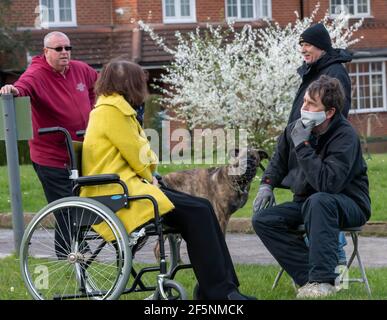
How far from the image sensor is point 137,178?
675 centimetres

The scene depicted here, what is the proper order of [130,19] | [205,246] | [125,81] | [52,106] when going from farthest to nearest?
[130,19]
[52,106]
[125,81]
[205,246]

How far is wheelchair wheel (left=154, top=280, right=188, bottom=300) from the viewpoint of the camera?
6336 mm

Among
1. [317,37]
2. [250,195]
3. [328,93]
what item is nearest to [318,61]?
[317,37]

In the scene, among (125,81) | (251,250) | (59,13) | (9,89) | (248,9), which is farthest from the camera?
(248,9)

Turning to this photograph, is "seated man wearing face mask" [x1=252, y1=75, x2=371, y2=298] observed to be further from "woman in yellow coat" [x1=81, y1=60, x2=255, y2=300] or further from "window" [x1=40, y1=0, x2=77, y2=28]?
"window" [x1=40, y1=0, x2=77, y2=28]

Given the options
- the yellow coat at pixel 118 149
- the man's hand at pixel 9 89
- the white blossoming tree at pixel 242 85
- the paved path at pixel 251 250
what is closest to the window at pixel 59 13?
the white blossoming tree at pixel 242 85

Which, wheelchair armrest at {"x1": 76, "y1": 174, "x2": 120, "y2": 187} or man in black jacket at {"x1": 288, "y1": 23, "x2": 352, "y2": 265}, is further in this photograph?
man in black jacket at {"x1": 288, "y1": 23, "x2": 352, "y2": 265}

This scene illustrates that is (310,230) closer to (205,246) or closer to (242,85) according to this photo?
(205,246)

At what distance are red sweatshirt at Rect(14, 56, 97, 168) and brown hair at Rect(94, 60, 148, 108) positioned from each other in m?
1.47

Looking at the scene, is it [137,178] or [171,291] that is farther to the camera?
[137,178]

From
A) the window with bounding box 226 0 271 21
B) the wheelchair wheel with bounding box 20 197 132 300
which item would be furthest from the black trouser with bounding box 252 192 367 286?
the window with bounding box 226 0 271 21

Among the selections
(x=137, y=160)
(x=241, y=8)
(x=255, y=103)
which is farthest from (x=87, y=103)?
(x=241, y=8)

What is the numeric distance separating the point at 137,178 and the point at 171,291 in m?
0.80

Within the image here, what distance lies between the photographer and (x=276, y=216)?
7.41m
